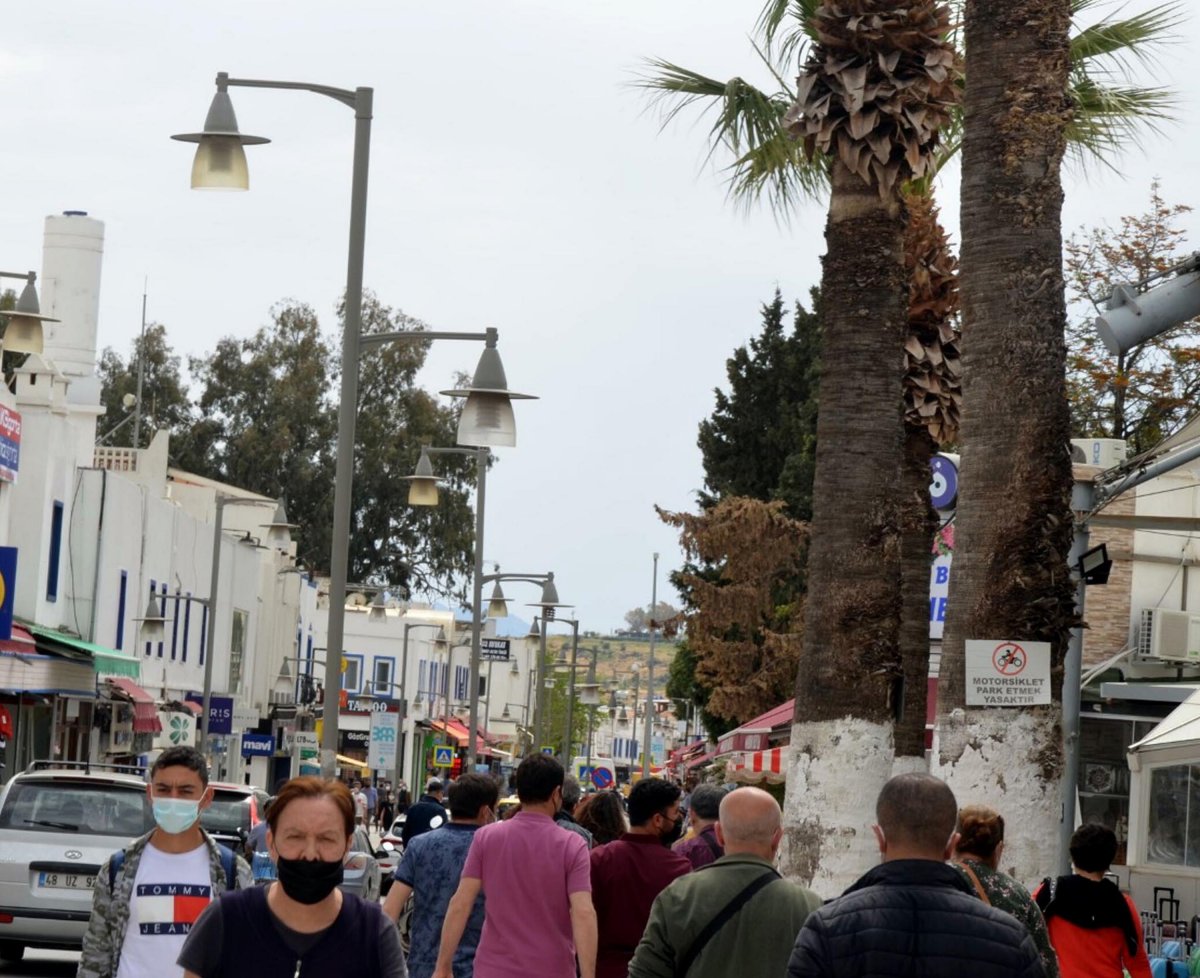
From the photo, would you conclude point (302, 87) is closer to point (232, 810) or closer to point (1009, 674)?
point (232, 810)

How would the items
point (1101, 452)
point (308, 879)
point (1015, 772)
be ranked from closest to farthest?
point (308, 879)
point (1015, 772)
point (1101, 452)

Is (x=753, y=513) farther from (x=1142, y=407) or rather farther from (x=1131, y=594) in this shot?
(x=1131, y=594)

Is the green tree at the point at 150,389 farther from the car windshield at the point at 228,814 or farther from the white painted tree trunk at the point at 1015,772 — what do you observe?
the white painted tree trunk at the point at 1015,772

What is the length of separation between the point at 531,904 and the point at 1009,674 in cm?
257

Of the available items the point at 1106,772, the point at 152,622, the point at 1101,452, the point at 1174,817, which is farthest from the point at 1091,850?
the point at 152,622

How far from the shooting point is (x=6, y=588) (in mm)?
32781

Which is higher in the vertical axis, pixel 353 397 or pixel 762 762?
pixel 353 397

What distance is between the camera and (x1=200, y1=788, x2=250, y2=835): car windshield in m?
22.1

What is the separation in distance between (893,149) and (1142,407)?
29.6 m

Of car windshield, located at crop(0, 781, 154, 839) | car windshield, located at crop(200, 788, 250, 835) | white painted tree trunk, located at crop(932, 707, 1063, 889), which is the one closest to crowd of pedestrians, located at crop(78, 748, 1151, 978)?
white painted tree trunk, located at crop(932, 707, 1063, 889)

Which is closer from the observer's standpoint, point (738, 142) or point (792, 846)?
point (792, 846)

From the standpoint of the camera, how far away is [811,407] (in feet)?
174

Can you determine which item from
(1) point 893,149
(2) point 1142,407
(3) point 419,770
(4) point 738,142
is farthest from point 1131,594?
(3) point 419,770

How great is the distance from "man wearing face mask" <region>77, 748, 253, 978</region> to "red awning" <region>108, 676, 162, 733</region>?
38127 mm
